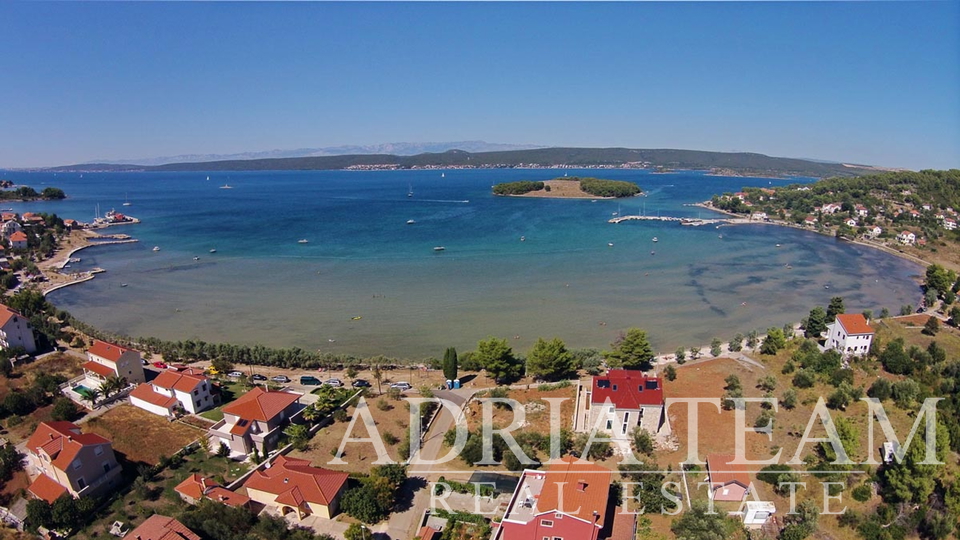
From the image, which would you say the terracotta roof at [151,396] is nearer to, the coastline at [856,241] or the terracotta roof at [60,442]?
the terracotta roof at [60,442]

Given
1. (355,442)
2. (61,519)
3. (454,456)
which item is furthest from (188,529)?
(454,456)

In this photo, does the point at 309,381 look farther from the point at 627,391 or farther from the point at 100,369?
the point at 627,391

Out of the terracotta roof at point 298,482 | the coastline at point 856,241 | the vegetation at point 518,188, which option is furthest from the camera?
the vegetation at point 518,188

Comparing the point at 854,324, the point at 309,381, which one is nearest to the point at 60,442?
the point at 309,381

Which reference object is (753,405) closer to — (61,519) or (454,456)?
(454,456)

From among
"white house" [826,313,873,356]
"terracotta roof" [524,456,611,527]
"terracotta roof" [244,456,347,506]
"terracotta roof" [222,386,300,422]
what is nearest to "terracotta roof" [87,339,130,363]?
"terracotta roof" [222,386,300,422]

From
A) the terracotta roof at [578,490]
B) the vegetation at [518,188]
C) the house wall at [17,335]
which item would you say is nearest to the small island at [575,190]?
the vegetation at [518,188]
